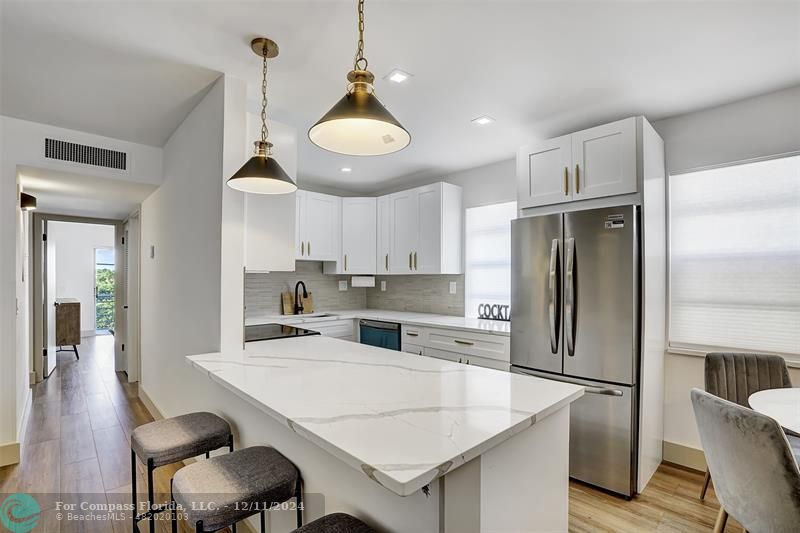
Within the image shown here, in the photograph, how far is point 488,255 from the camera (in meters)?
3.97

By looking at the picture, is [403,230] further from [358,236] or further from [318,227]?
[318,227]

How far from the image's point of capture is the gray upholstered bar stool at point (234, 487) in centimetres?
123

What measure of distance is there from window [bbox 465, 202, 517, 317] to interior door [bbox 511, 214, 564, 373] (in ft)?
3.05

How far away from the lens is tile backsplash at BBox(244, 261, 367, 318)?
4242mm

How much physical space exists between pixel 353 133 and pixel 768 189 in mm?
2667

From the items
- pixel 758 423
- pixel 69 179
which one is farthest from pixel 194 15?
pixel 758 423

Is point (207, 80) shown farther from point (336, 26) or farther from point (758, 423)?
point (758, 423)

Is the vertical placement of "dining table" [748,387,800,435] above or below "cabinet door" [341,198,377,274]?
below

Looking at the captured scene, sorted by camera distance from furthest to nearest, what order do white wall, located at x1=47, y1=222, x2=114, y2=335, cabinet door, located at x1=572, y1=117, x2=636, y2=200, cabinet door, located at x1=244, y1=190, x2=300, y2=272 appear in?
white wall, located at x1=47, y1=222, x2=114, y2=335 < cabinet door, located at x1=572, y1=117, x2=636, y2=200 < cabinet door, located at x1=244, y1=190, x2=300, y2=272

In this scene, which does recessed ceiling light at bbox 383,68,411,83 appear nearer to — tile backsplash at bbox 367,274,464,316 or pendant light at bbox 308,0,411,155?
pendant light at bbox 308,0,411,155

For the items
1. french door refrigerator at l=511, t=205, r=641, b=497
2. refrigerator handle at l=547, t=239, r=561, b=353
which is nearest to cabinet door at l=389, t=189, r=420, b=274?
french door refrigerator at l=511, t=205, r=641, b=497

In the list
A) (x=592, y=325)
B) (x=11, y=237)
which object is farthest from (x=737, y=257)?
(x=11, y=237)

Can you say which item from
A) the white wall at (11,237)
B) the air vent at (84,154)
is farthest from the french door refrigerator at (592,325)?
the white wall at (11,237)

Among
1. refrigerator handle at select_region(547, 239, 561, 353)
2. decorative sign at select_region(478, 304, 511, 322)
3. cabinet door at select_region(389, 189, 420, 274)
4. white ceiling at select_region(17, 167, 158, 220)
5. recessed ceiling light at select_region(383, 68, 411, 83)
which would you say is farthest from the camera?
cabinet door at select_region(389, 189, 420, 274)
